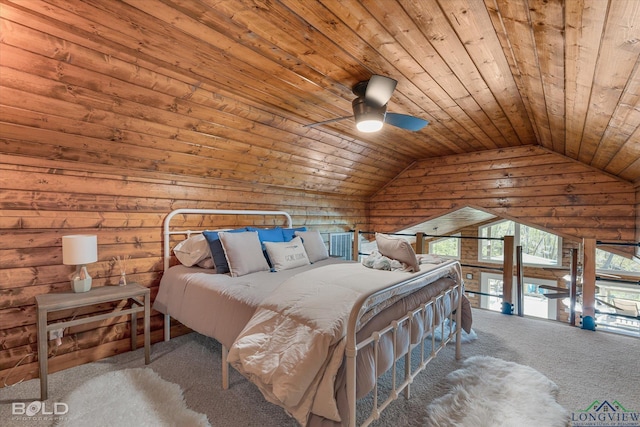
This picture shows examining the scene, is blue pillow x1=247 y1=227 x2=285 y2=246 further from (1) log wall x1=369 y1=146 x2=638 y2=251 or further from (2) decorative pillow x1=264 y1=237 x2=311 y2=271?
(1) log wall x1=369 y1=146 x2=638 y2=251

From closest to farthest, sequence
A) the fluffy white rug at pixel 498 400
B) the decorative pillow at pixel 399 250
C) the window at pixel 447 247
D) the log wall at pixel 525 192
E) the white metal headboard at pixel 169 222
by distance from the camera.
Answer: the fluffy white rug at pixel 498 400 < the decorative pillow at pixel 399 250 < the white metal headboard at pixel 169 222 < the log wall at pixel 525 192 < the window at pixel 447 247

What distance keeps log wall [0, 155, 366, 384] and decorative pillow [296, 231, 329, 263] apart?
116 cm

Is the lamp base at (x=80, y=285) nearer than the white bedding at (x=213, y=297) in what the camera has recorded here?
No

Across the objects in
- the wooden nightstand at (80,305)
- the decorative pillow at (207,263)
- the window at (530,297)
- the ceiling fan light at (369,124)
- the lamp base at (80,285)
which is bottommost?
the window at (530,297)

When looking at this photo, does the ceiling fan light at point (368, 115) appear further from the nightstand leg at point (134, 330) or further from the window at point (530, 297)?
the window at point (530, 297)

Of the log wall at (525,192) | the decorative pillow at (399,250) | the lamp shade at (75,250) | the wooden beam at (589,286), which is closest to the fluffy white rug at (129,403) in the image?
the lamp shade at (75,250)

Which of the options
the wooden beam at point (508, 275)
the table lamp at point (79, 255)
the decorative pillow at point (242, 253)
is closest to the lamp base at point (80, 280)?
the table lamp at point (79, 255)

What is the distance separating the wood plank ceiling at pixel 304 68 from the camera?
1.49m

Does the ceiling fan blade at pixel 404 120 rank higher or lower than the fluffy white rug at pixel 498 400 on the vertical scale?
higher

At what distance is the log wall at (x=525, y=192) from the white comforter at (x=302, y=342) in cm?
334

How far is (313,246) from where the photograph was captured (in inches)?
138

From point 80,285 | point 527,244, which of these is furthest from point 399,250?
point 527,244

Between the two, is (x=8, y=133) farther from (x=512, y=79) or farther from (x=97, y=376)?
(x=512, y=79)

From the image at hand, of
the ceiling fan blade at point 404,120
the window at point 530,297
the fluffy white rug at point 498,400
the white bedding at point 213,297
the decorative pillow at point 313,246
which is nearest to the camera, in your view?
the fluffy white rug at point 498,400
